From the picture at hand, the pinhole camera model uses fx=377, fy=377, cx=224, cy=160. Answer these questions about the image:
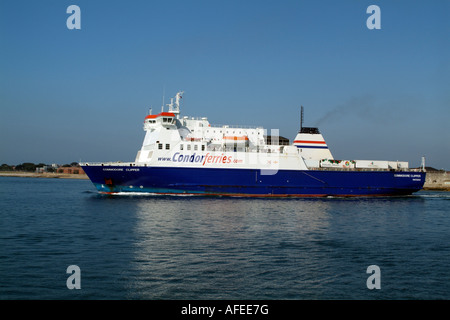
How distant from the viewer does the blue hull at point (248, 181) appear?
3353cm

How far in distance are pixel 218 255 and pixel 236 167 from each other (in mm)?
22209

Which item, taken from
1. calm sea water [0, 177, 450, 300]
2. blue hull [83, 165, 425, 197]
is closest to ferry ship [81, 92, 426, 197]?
blue hull [83, 165, 425, 197]

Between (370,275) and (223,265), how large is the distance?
441 cm

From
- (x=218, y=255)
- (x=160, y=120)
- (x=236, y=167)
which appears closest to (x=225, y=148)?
(x=236, y=167)

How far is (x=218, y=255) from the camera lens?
13.1 meters

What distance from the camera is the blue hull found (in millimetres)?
33531

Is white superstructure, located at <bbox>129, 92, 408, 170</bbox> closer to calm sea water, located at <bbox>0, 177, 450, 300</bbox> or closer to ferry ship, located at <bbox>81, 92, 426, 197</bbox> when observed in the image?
ferry ship, located at <bbox>81, 92, 426, 197</bbox>

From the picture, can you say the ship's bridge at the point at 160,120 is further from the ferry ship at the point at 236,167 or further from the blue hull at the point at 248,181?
the blue hull at the point at 248,181

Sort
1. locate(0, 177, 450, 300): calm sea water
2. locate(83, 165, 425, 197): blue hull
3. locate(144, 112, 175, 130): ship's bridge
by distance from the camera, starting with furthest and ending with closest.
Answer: locate(144, 112, 175, 130): ship's bridge
locate(83, 165, 425, 197): blue hull
locate(0, 177, 450, 300): calm sea water

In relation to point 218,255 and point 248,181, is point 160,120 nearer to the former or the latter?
point 248,181

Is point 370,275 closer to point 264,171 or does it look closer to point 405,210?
point 405,210

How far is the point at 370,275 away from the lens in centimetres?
1116

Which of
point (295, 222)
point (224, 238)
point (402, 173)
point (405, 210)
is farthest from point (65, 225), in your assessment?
point (402, 173)

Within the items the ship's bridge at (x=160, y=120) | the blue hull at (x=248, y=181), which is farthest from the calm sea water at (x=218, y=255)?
the ship's bridge at (x=160, y=120)
